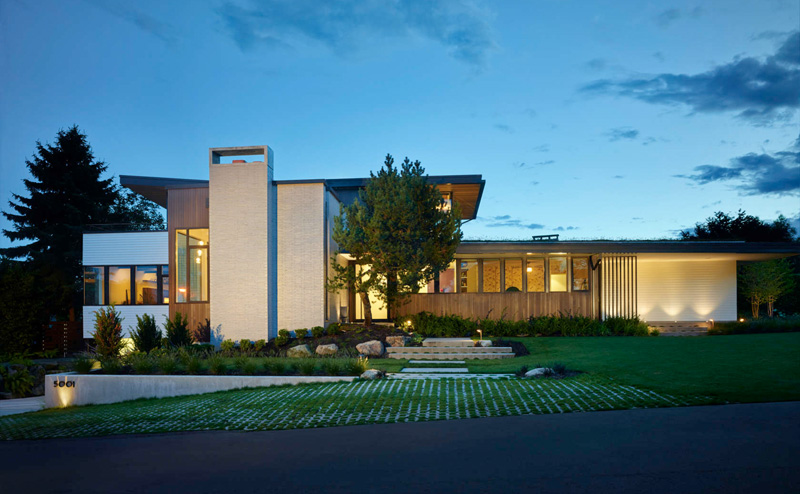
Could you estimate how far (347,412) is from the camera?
7070 mm

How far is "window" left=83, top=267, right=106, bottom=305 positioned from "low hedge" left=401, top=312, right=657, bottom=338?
1110cm

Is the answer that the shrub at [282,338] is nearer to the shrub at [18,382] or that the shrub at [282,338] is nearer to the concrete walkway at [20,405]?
the concrete walkway at [20,405]

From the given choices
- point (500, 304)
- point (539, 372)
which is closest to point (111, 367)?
point (539, 372)

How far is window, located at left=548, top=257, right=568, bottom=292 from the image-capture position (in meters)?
20.3

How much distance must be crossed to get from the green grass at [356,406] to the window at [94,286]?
9951 millimetres

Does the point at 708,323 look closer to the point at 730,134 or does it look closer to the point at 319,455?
the point at 730,134

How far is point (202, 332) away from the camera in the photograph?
1758 cm

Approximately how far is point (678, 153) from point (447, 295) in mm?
13205

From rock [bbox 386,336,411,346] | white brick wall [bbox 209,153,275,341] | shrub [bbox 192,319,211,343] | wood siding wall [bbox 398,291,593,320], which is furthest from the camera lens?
wood siding wall [bbox 398,291,593,320]

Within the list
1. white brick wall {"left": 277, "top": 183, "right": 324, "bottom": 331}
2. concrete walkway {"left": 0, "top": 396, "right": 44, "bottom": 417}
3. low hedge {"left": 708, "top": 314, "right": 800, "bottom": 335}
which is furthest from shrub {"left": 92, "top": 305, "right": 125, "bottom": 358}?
low hedge {"left": 708, "top": 314, "right": 800, "bottom": 335}

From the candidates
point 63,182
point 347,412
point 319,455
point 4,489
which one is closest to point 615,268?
point 347,412

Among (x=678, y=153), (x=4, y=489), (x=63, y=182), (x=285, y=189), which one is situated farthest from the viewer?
(x=63, y=182)

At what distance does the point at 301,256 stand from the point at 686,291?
15.9 m

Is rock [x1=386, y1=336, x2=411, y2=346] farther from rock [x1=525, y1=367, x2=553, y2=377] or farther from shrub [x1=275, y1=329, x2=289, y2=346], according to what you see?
rock [x1=525, y1=367, x2=553, y2=377]
